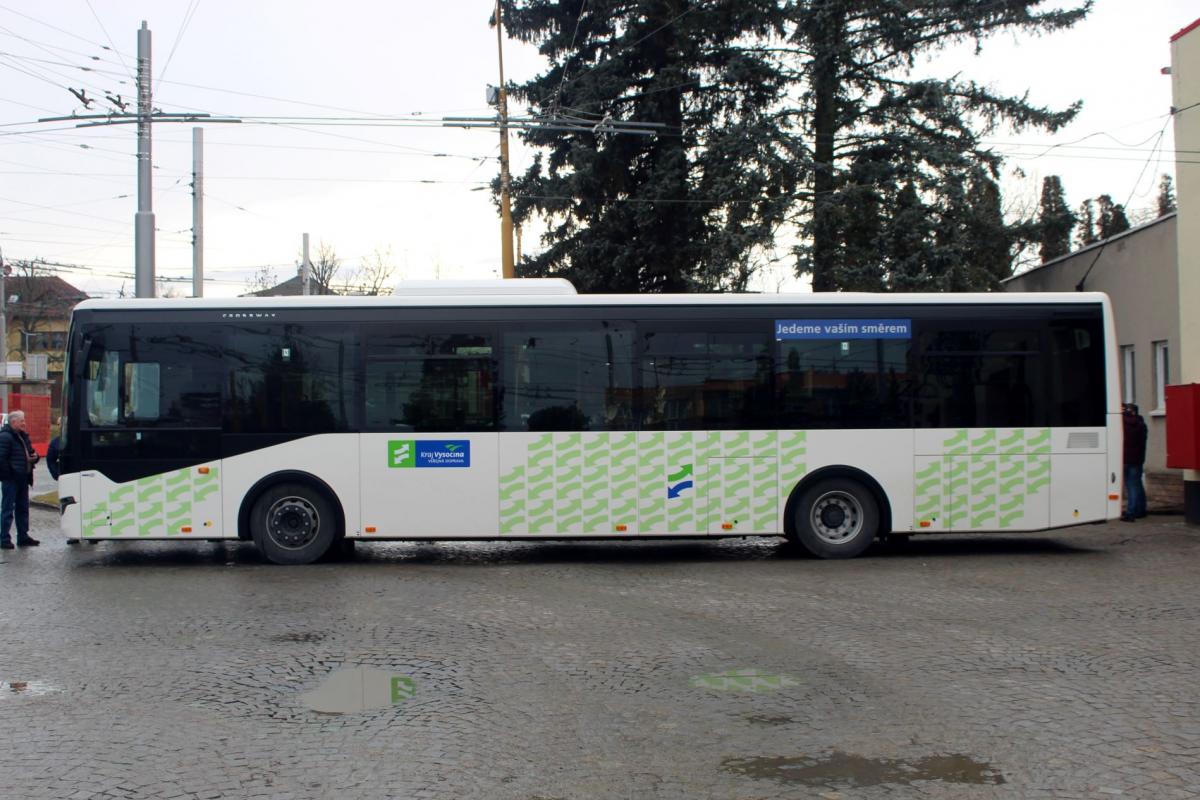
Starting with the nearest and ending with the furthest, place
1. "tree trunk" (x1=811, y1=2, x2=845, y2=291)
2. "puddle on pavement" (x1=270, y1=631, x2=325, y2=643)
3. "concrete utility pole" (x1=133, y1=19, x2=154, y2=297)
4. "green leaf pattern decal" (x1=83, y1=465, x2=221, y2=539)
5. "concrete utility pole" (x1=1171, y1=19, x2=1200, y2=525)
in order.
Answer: "puddle on pavement" (x1=270, y1=631, x2=325, y2=643) → "green leaf pattern decal" (x1=83, y1=465, x2=221, y2=539) → "concrete utility pole" (x1=1171, y1=19, x2=1200, y2=525) → "concrete utility pole" (x1=133, y1=19, x2=154, y2=297) → "tree trunk" (x1=811, y1=2, x2=845, y2=291)

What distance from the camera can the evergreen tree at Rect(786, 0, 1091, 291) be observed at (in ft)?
78.0

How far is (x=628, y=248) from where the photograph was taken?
26453 millimetres

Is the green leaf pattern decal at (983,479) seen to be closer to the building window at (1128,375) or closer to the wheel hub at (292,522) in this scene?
the wheel hub at (292,522)

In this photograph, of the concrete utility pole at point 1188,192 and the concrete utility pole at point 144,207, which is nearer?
the concrete utility pole at point 1188,192

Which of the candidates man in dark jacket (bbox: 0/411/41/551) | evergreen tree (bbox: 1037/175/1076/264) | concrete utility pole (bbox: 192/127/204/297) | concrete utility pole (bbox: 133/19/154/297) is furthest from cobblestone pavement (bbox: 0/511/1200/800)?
concrete utility pole (bbox: 192/127/204/297)

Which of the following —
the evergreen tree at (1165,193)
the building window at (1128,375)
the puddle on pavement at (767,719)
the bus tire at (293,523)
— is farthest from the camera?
the evergreen tree at (1165,193)

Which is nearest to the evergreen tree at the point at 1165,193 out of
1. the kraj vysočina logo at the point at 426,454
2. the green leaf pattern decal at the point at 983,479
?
the green leaf pattern decal at the point at 983,479

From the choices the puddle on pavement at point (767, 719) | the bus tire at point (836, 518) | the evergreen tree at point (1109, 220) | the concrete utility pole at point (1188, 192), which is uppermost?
the evergreen tree at point (1109, 220)

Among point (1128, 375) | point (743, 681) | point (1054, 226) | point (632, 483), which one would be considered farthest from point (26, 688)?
point (1054, 226)

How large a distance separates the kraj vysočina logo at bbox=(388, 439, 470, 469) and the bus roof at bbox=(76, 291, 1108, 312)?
65.6 inches

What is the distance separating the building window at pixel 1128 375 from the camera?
21877mm

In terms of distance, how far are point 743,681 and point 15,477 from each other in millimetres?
12006

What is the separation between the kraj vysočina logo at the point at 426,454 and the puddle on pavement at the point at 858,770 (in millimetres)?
8238

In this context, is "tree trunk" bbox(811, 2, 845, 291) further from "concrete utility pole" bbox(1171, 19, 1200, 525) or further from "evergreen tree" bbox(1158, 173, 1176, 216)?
"evergreen tree" bbox(1158, 173, 1176, 216)
